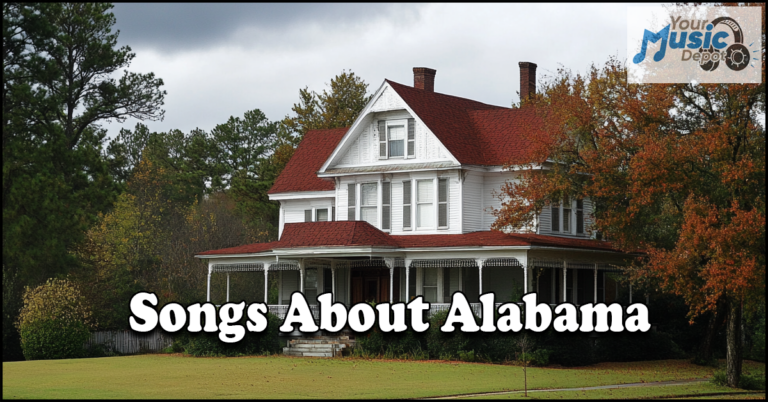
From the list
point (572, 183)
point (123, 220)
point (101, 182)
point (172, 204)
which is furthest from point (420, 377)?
point (172, 204)

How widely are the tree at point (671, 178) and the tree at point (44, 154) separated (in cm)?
2189

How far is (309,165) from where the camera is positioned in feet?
161

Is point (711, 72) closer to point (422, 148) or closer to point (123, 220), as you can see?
point (422, 148)

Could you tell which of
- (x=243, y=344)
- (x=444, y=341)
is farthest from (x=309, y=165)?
(x=444, y=341)

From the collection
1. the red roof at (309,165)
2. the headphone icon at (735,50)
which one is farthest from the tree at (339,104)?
the headphone icon at (735,50)

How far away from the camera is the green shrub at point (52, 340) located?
143ft

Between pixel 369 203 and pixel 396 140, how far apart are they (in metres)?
3.03

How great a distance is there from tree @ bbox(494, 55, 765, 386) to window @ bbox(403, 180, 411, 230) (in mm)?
5781

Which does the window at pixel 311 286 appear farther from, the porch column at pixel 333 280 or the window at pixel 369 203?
the window at pixel 369 203

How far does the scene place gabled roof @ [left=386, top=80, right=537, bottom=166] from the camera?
42.5 m

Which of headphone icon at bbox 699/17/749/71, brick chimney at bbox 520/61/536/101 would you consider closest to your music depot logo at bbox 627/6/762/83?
headphone icon at bbox 699/17/749/71

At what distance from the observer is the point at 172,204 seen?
251ft

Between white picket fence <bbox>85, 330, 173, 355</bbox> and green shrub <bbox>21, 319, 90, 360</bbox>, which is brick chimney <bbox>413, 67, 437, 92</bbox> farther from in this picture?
green shrub <bbox>21, 319, 90, 360</bbox>

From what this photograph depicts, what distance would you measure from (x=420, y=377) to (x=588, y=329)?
9142 millimetres
